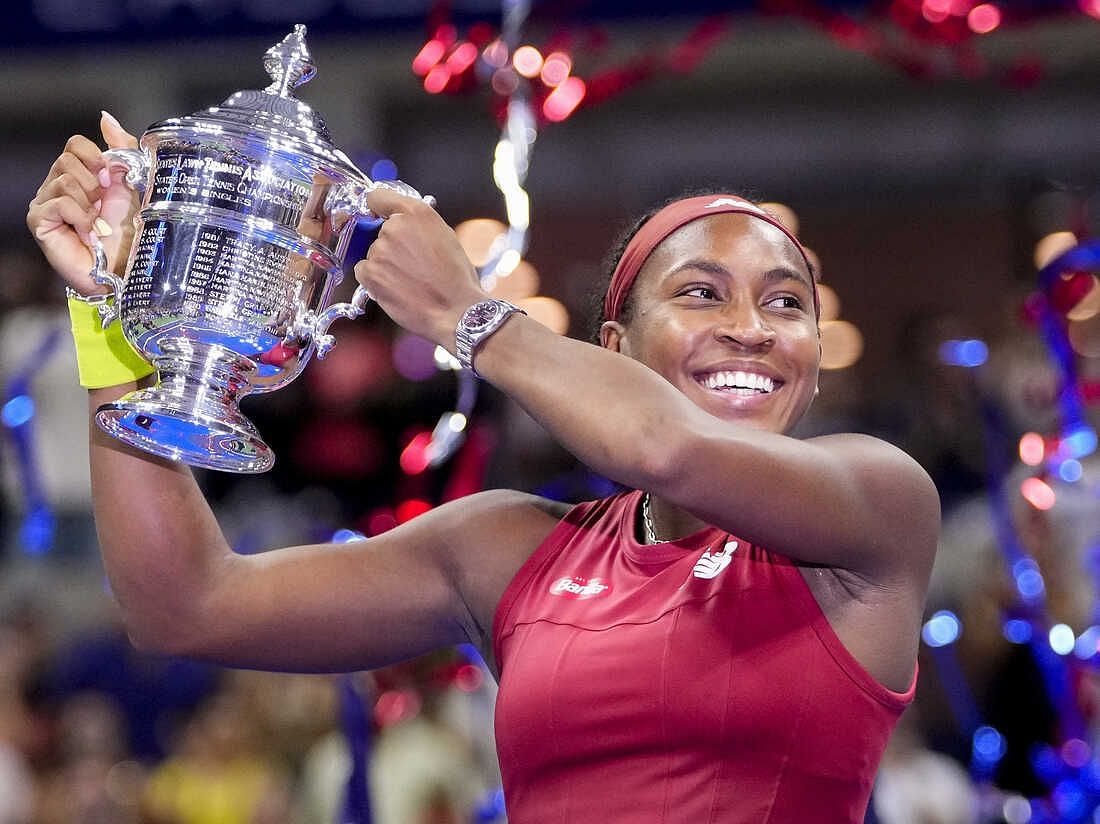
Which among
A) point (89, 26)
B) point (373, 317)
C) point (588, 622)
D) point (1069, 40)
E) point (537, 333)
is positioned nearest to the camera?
point (537, 333)

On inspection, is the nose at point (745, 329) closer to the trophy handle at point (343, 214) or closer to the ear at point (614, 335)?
the ear at point (614, 335)

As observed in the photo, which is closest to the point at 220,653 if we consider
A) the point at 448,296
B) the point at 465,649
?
the point at 448,296

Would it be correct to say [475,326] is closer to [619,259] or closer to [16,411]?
[619,259]

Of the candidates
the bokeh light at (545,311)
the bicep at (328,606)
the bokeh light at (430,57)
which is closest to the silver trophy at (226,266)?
the bicep at (328,606)

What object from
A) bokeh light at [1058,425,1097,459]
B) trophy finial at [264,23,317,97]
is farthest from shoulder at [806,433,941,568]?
bokeh light at [1058,425,1097,459]

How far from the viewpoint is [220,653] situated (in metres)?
1.76

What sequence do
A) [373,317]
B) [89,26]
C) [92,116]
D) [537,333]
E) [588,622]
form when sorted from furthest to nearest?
[92,116] < [373,317] < [89,26] < [588,622] < [537,333]

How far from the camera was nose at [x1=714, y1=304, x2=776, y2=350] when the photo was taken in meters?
1.62

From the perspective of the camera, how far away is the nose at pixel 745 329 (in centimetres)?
162

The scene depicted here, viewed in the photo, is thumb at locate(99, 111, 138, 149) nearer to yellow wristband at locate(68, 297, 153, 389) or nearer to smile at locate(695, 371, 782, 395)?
yellow wristband at locate(68, 297, 153, 389)

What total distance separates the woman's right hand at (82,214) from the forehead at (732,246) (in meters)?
0.58

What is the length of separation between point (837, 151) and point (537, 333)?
5298 mm

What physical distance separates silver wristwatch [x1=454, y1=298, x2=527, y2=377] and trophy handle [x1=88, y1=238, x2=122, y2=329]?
0.41 m

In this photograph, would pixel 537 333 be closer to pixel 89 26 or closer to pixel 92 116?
pixel 89 26
